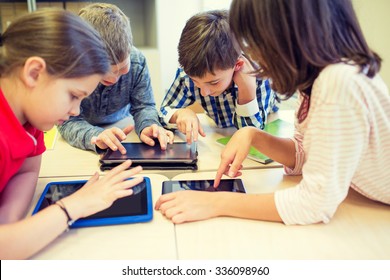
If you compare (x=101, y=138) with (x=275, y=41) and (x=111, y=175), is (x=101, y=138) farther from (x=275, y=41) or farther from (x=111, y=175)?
(x=275, y=41)

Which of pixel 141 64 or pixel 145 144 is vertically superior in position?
pixel 141 64

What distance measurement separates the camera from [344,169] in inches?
23.8

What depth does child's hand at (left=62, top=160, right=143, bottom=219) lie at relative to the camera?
639mm

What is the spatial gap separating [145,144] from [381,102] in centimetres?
60

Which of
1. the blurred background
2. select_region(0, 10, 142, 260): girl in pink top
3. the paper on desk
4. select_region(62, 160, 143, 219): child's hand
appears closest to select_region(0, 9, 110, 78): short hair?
select_region(0, 10, 142, 260): girl in pink top

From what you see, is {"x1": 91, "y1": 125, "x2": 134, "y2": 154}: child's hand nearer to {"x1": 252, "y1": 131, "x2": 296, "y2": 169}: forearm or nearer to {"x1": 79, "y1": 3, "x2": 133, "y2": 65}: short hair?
{"x1": 79, "y1": 3, "x2": 133, "y2": 65}: short hair

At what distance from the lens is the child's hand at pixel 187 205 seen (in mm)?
669

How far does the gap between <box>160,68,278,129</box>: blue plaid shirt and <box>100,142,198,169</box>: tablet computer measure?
221 mm

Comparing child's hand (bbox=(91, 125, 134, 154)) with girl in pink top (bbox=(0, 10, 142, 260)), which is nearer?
girl in pink top (bbox=(0, 10, 142, 260))

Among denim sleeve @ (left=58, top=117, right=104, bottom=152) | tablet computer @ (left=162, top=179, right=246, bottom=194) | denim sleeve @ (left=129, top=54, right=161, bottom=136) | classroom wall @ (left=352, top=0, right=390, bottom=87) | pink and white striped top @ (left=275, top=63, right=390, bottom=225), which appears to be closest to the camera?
pink and white striped top @ (left=275, top=63, right=390, bottom=225)

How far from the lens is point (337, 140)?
23.1 inches

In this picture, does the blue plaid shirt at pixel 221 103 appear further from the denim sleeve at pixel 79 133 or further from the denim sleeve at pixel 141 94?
the denim sleeve at pixel 79 133

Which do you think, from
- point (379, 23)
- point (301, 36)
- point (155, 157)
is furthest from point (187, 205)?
point (379, 23)

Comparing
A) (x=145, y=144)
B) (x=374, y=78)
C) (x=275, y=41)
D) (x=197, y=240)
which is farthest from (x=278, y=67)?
(x=145, y=144)
